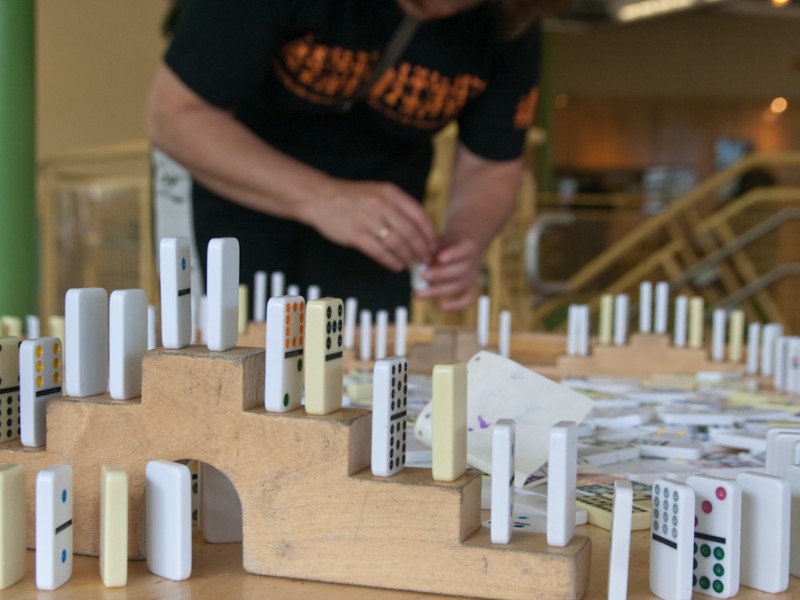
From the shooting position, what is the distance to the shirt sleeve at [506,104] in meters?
1.73

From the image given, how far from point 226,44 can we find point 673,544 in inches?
41.3

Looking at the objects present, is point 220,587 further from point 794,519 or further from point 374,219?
point 374,219

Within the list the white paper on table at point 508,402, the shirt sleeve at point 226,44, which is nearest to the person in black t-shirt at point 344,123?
the shirt sleeve at point 226,44

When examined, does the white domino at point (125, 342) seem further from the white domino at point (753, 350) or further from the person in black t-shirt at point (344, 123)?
the white domino at point (753, 350)

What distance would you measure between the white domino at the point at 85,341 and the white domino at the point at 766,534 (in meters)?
0.41

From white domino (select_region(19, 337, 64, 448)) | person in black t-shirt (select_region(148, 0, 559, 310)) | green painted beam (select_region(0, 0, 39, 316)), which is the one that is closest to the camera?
white domino (select_region(19, 337, 64, 448))

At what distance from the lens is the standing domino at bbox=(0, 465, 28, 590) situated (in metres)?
0.58

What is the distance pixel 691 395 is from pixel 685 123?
9.51m

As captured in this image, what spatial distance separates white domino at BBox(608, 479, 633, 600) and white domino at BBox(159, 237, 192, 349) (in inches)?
11.0

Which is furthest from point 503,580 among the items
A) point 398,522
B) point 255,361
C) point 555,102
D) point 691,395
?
point 555,102

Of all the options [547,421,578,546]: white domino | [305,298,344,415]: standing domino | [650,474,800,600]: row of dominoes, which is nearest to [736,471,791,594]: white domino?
[650,474,800,600]: row of dominoes

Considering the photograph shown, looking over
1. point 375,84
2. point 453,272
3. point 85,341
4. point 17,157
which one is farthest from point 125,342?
point 453,272

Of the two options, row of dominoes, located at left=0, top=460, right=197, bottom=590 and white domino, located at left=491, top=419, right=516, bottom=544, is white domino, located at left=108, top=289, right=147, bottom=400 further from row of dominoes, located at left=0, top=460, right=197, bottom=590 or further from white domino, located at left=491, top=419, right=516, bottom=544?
white domino, located at left=491, top=419, right=516, bottom=544

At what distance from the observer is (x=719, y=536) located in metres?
0.58
